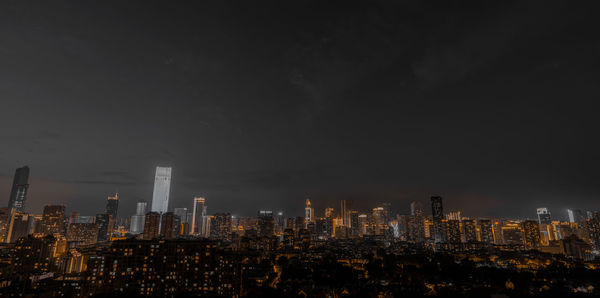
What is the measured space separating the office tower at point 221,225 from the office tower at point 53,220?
58.9m

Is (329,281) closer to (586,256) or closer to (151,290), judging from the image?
(151,290)

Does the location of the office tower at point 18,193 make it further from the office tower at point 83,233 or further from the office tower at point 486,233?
the office tower at point 486,233

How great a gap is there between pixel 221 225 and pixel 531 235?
132094mm

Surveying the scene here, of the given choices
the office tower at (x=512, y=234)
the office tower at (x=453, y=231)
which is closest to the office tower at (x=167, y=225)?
the office tower at (x=453, y=231)

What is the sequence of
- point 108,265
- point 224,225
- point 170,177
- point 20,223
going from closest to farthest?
point 108,265, point 20,223, point 170,177, point 224,225

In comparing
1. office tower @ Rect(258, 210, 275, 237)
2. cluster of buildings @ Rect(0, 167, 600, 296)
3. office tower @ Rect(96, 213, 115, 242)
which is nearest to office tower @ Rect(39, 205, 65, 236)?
cluster of buildings @ Rect(0, 167, 600, 296)

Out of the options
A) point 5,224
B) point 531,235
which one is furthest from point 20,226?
point 531,235

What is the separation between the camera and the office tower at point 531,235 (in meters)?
115

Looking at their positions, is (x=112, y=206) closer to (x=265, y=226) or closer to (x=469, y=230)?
Result: (x=265, y=226)

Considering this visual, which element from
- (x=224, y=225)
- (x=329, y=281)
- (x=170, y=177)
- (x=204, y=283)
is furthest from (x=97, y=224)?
(x=329, y=281)

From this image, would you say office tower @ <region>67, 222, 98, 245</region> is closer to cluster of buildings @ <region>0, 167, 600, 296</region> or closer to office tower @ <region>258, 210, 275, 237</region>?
cluster of buildings @ <region>0, 167, 600, 296</region>

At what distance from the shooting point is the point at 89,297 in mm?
37438

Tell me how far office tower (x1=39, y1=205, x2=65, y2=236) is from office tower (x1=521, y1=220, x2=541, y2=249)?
17421cm

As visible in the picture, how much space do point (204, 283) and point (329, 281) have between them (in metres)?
19.3
